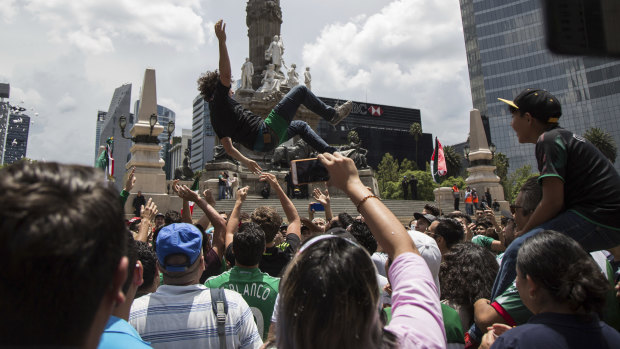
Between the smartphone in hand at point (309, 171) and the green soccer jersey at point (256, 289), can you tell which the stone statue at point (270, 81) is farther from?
the green soccer jersey at point (256, 289)

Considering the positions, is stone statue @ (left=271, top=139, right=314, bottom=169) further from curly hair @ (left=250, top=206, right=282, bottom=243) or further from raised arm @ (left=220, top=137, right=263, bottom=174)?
curly hair @ (left=250, top=206, right=282, bottom=243)

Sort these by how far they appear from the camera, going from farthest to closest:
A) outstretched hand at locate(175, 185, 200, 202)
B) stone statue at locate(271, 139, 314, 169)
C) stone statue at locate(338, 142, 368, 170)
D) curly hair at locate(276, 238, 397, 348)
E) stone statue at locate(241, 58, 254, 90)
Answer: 1. stone statue at locate(241, 58, 254, 90)
2. stone statue at locate(338, 142, 368, 170)
3. stone statue at locate(271, 139, 314, 169)
4. outstretched hand at locate(175, 185, 200, 202)
5. curly hair at locate(276, 238, 397, 348)

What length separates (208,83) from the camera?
5848 millimetres

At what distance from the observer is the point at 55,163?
1.15m

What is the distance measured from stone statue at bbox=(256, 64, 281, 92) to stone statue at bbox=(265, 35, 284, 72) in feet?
1.89

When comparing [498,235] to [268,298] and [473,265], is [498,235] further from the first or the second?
[268,298]

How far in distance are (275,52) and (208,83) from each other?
32332mm

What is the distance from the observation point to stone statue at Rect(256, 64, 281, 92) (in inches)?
1416

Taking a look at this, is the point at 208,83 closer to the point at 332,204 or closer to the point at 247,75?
the point at 332,204

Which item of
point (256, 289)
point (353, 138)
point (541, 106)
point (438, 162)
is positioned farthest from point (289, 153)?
point (541, 106)

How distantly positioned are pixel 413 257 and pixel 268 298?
2.10 meters

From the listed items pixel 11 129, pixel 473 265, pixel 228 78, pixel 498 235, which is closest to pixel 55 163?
pixel 473 265

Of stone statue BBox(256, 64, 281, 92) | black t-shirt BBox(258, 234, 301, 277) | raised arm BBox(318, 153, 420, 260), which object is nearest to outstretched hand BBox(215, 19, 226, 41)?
black t-shirt BBox(258, 234, 301, 277)

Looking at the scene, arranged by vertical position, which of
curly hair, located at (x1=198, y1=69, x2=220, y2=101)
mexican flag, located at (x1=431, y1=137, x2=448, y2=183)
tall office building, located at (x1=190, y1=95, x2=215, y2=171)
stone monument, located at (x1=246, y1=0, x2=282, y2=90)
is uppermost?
tall office building, located at (x1=190, y1=95, x2=215, y2=171)
